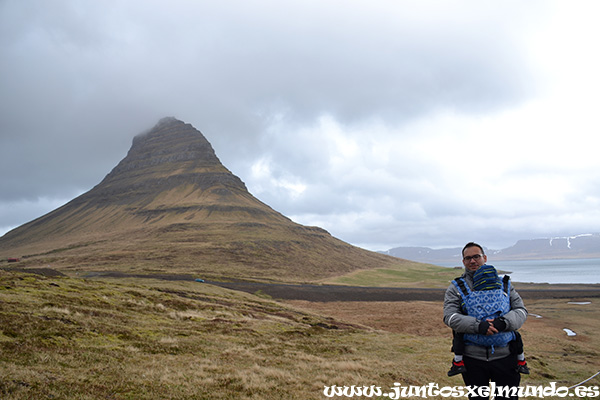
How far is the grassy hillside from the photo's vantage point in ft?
39.1

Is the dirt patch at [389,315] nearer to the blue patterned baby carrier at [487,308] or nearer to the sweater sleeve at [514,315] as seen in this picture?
the sweater sleeve at [514,315]

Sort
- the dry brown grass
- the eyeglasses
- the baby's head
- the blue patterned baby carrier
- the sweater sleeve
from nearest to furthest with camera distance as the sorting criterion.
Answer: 1. the sweater sleeve
2. the blue patterned baby carrier
3. the baby's head
4. the eyeglasses
5. the dry brown grass

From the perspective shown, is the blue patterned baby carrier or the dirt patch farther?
the dirt patch

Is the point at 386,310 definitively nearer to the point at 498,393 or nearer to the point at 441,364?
the point at 441,364

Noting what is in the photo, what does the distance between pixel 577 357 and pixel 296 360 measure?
857 inches

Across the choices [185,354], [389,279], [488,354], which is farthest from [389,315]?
[389,279]

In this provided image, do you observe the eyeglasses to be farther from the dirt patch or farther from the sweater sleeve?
the dirt patch

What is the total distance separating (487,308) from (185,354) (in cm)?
1533

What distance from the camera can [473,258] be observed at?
751cm

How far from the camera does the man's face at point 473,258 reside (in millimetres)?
7515

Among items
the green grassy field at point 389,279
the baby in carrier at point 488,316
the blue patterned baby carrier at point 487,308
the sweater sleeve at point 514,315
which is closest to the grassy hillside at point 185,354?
the baby in carrier at point 488,316

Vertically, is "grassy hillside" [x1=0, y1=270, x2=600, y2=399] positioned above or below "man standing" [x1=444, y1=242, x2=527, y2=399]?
below

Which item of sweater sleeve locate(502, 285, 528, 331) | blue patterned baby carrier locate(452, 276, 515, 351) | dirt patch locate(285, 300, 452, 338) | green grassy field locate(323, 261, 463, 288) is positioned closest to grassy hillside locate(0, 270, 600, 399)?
blue patterned baby carrier locate(452, 276, 515, 351)

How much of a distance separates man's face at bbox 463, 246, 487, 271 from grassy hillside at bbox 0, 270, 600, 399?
25.9ft
